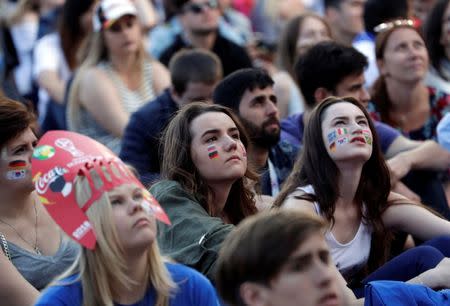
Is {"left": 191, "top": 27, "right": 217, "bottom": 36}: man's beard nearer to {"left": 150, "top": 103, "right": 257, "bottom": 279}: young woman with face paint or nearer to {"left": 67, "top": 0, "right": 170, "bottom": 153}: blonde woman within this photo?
{"left": 67, "top": 0, "right": 170, "bottom": 153}: blonde woman

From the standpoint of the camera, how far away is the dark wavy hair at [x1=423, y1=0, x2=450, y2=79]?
22.4 feet

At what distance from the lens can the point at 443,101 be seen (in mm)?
6242

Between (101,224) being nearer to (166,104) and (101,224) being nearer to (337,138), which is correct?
(337,138)

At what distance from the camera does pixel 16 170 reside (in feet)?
14.0

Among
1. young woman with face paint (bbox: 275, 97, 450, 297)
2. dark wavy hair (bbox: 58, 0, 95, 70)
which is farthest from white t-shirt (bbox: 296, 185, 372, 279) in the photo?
dark wavy hair (bbox: 58, 0, 95, 70)

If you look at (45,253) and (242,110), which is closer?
(45,253)

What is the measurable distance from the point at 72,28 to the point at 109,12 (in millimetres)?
880

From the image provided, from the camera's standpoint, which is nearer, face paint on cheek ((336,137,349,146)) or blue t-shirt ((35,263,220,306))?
blue t-shirt ((35,263,220,306))

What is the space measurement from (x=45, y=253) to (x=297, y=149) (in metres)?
1.71

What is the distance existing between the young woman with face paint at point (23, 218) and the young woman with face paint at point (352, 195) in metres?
1.01

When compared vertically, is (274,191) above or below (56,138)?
below

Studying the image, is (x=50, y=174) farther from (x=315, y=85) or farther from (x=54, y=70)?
(x=54, y=70)

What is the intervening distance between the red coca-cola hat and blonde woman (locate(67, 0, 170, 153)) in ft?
9.92

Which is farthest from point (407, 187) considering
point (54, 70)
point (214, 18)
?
point (54, 70)
